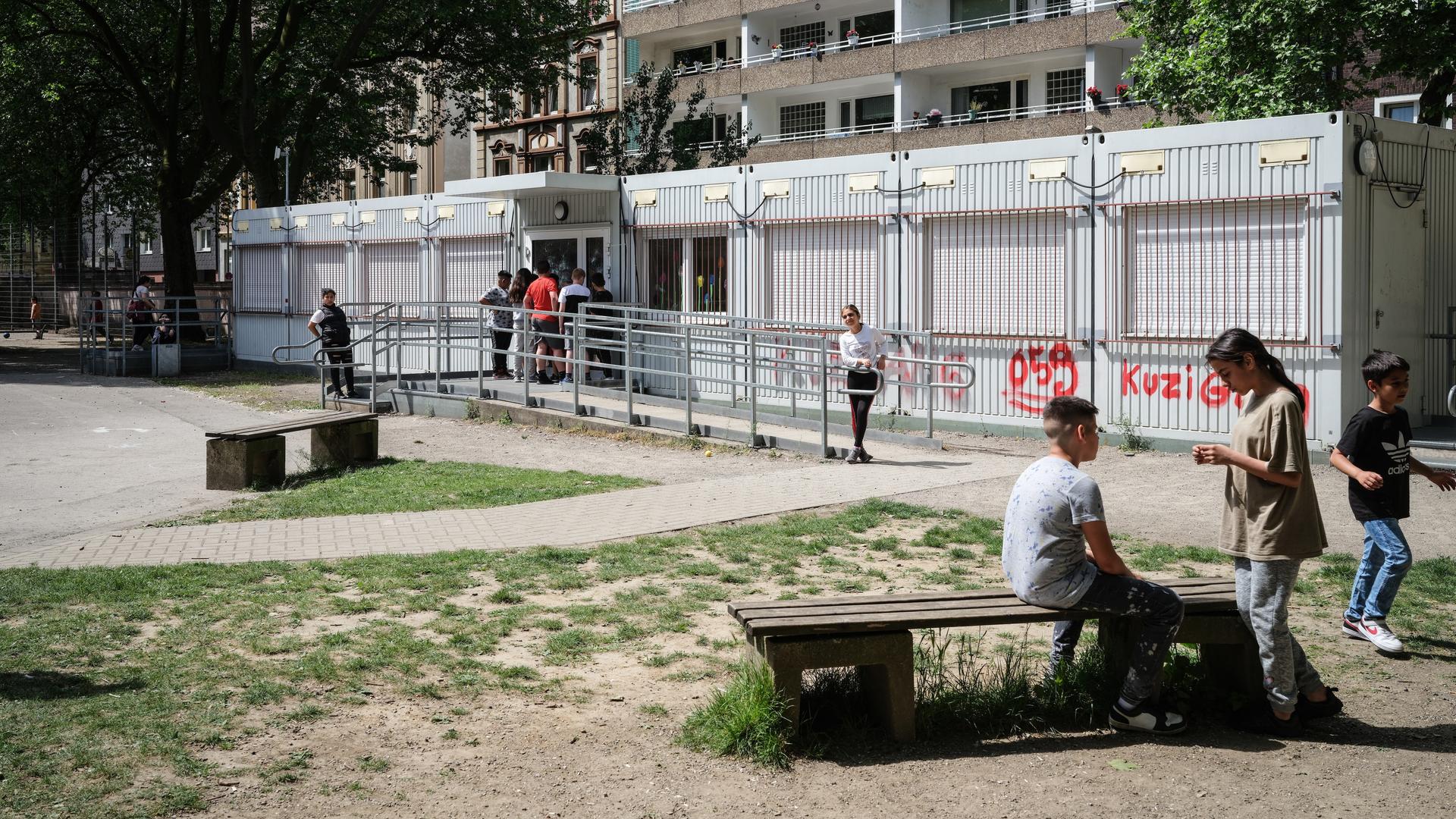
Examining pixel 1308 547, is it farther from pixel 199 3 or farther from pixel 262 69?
pixel 262 69

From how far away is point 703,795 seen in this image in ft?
16.5

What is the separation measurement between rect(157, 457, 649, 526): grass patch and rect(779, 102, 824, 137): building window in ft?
111

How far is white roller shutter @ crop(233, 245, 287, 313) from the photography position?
1138 inches

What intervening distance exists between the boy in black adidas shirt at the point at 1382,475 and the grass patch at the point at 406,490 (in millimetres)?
6699

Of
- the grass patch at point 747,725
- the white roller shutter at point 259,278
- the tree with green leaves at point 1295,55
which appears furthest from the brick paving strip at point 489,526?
the white roller shutter at point 259,278

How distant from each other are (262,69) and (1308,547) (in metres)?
33.2

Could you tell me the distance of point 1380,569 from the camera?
700cm

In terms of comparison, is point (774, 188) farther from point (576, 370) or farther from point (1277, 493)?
point (1277, 493)

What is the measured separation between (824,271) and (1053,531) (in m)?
13.1

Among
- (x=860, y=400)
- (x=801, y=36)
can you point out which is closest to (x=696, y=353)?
(x=860, y=400)

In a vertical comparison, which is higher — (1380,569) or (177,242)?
(177,242)

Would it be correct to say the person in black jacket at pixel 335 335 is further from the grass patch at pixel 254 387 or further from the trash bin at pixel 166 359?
the trash bin at pixel 166 359

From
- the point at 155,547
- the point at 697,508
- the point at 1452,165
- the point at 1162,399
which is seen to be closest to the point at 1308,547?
the point at 697,508

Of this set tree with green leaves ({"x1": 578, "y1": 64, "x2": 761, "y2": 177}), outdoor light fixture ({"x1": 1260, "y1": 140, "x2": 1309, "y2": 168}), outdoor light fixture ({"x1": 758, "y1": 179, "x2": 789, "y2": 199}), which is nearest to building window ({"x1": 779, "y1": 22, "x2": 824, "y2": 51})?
tree with green leaves ({"x1": 578, "y1": 64, "x2": 761, "y2": 177})
